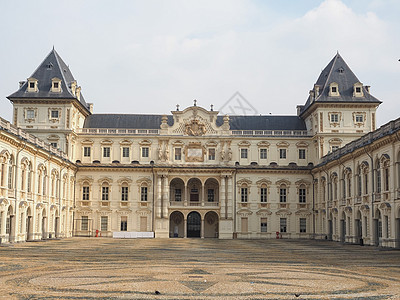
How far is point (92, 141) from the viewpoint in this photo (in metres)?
73.8

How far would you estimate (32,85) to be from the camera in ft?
230

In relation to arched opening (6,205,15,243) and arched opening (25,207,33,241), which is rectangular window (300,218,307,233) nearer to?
arched opening (25,207,33,241)

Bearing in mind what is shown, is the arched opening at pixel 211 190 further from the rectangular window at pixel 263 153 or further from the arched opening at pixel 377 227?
the arched opening at pixel 377 227

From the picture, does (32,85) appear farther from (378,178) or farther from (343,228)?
(378,178)

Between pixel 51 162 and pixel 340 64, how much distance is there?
133 ft

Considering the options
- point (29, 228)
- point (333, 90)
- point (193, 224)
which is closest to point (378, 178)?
point (333, 90)

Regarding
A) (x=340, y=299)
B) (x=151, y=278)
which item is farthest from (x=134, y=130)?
(x=340, y=299)

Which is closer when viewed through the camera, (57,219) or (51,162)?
(51,162)

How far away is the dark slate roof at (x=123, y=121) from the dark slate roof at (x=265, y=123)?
8974mm

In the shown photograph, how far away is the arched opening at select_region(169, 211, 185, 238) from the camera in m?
75.3

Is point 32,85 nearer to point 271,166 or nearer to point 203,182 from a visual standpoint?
point 203,182

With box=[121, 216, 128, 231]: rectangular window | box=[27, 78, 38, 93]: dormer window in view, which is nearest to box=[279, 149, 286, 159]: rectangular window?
box=[121, 216, 128, 231]: rectangular window

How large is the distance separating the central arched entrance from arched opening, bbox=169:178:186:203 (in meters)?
2.66

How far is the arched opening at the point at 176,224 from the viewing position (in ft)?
247
